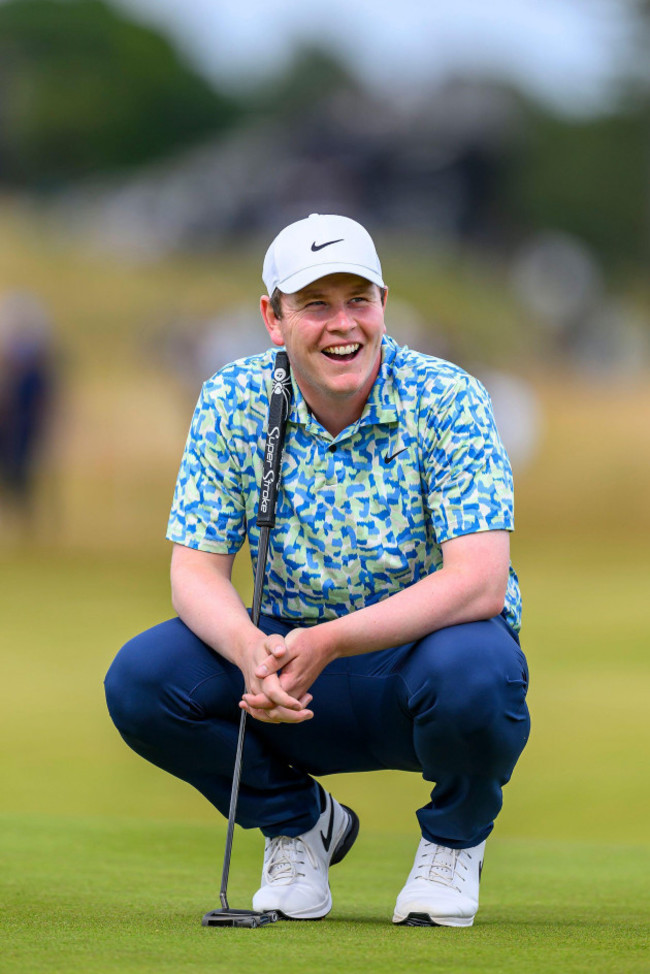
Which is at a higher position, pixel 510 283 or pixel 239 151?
pixel 239 151

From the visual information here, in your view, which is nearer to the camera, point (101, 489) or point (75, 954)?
point (75, 954)

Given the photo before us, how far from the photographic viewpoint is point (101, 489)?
22828mm

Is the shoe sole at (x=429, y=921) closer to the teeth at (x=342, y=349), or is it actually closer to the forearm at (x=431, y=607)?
the forearm at (x=431, y=607)

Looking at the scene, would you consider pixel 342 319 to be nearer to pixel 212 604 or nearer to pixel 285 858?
pixel 212 604

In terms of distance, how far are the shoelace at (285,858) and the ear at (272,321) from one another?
1015mm

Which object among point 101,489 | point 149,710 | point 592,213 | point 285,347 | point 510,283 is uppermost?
point 592,213

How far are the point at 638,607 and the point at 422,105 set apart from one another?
3796cm

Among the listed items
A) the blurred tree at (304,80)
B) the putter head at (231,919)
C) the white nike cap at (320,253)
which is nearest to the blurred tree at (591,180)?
the blurred tree at (304,80)

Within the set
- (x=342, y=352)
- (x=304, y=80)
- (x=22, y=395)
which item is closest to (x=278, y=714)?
(x=342, y=352)

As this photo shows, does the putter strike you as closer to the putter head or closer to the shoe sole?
the putter head

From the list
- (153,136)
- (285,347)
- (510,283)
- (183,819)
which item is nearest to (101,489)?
(183,819)


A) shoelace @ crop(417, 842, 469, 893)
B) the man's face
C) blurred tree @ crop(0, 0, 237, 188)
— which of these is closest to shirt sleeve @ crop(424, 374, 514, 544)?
the man's face

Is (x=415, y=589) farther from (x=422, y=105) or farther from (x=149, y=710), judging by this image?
(x=422, y=105)

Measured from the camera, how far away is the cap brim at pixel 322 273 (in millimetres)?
3164
